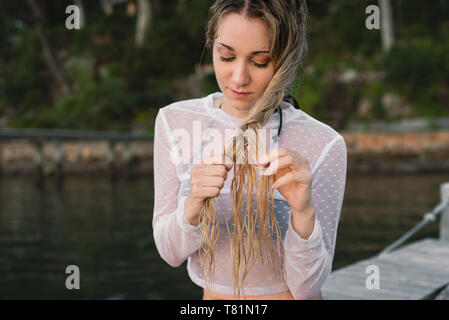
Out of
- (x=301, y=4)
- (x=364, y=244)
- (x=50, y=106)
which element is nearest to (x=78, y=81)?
(x=50, y=106)

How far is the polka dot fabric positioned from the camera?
6.85 ft

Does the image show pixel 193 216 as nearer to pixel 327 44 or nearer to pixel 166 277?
pixel 166 277

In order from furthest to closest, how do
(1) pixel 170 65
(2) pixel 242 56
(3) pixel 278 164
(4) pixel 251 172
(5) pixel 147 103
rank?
(1) pixel 170 65, (5) pixel 147 103, (2) pixel 242 56, (4) pixel 251 172, (3) pixel 278 164

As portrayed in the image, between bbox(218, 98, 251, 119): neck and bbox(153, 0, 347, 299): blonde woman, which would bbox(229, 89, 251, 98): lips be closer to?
bbox(153, 0, 347, 299): blonde woman

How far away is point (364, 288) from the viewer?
5082 mm

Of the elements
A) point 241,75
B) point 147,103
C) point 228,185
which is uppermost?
point 147,103

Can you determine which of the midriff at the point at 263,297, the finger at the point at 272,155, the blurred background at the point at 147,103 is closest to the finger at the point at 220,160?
the finger at the point at 272,155

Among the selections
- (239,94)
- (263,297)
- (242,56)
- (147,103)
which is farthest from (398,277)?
(147,103)

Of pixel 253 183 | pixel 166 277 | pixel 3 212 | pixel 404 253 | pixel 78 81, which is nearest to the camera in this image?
pixel 253 183

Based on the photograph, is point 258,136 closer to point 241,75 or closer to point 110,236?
point 241,75

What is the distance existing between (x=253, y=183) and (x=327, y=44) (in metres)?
32.3

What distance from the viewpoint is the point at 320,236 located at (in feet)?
6.47

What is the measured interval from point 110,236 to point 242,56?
12.8 meters

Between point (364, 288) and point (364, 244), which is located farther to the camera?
point (364, 244)
